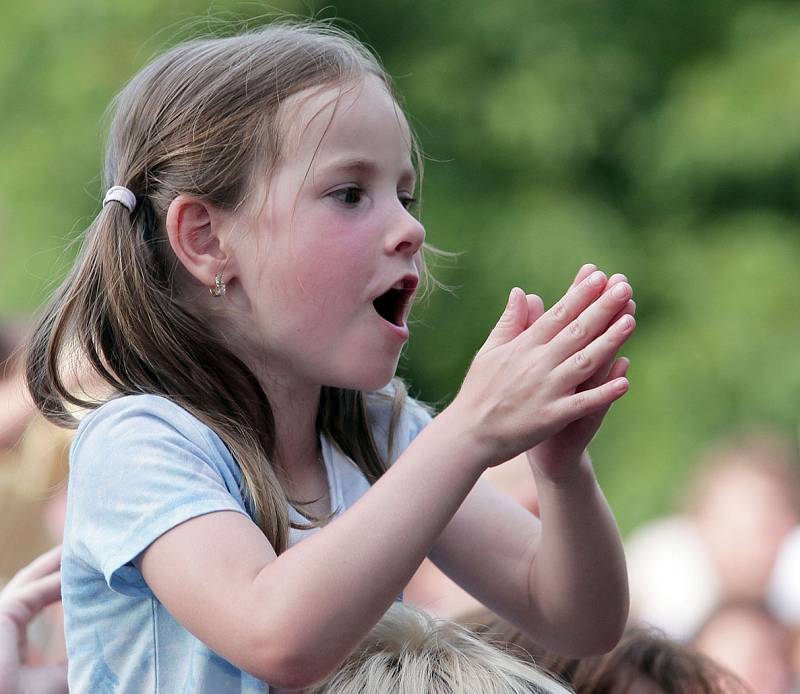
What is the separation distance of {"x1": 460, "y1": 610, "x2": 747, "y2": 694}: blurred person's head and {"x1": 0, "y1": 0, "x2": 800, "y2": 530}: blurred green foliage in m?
2.64

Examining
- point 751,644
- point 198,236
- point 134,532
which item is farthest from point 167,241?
point 751,644

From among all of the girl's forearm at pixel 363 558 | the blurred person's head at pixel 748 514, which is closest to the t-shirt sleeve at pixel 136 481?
the girl's forearm at pixel 363 558

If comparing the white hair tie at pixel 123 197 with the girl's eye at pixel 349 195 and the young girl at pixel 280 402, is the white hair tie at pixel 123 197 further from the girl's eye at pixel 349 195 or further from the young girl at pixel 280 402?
the girl's eye at pixel 349 195

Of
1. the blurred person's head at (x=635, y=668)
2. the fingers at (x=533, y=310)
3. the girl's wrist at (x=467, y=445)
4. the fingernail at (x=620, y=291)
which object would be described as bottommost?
the blurred person's head at (x=635, y=668)

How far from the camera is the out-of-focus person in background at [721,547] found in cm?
396

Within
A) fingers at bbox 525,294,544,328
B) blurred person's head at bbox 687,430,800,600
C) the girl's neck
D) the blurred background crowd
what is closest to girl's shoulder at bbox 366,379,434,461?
the girl's neck

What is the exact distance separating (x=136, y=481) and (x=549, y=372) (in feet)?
1.52

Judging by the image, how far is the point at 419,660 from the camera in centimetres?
138

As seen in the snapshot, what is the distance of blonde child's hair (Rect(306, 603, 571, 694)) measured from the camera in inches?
53.1

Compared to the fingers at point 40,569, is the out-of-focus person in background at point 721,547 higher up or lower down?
lower down

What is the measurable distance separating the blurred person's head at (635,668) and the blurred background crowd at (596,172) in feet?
7.93

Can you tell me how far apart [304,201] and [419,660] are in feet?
1.84

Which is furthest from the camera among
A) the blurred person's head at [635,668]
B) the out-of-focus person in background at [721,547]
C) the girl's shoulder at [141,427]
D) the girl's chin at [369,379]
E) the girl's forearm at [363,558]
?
the out-of-focus person in background at [721,547]

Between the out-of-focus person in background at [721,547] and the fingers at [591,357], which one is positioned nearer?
the fingers at [591,357]
